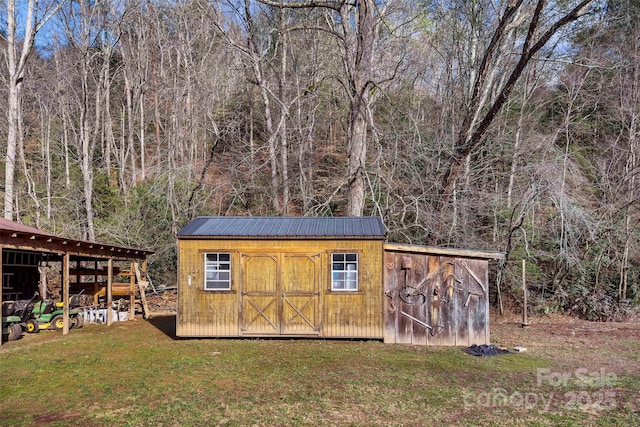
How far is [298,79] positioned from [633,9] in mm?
12221

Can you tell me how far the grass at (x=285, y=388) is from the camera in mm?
5750

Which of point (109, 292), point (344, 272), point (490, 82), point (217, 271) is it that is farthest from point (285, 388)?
point (490, 82)

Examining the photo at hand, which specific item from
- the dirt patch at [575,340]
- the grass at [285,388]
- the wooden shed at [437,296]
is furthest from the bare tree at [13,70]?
the dirt patch at [575,340]

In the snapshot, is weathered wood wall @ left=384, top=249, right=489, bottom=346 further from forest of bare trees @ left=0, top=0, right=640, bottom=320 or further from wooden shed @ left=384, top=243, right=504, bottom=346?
forest of bare trees @ left=0, top=0, right=640, bottom=320

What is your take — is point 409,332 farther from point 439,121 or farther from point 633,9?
point 633,9

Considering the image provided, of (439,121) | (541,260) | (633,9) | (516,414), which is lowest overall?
(516,414)

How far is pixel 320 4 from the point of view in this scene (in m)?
13.8

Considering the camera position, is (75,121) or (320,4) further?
(75,121)

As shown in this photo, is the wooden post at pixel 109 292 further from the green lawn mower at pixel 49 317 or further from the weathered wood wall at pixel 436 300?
the weathered wood wall at pixel 436 300

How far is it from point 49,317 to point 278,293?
576 cm

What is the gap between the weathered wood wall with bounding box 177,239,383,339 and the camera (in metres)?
10.4

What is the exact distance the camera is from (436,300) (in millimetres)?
10336

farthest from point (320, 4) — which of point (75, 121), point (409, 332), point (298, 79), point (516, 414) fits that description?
point (75, 121)

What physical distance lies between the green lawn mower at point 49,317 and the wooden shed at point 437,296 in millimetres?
7843
